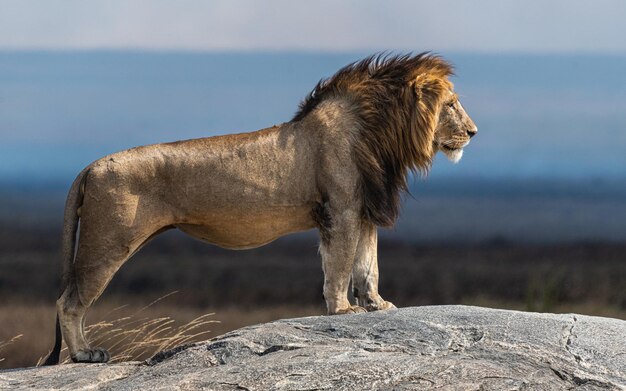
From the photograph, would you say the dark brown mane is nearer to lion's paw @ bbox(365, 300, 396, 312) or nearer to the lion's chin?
the lion's chin

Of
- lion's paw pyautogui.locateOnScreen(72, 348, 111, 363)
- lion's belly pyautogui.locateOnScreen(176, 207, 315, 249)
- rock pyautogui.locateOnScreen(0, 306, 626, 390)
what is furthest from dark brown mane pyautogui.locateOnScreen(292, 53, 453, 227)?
lion's paw pyautogui.locateOnScreen(72, 348, 111, 363)

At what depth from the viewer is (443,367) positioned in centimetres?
546

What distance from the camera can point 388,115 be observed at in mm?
6473

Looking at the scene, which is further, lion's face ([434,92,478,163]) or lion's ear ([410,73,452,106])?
lion's face ([434,92,478,163])

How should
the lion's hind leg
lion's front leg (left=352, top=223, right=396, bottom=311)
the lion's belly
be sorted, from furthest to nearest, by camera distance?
lion's front leg (left=352, top=223, right=396, bottom=311) < the lion's belly < the lion's hind leg

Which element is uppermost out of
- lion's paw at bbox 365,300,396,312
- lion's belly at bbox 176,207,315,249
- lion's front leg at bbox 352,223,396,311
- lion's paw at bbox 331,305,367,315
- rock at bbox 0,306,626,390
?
lion's belly at bbox 176,207,315,249

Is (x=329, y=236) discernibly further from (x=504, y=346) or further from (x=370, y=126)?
(x=504, y=346)

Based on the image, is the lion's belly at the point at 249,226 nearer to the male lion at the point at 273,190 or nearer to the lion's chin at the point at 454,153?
the male lion at the point at 273,190

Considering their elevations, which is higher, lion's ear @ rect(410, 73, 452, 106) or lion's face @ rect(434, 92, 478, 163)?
lion's ear @ rect(410, 73, 452, 106)

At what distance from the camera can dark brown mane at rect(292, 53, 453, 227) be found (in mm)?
6316

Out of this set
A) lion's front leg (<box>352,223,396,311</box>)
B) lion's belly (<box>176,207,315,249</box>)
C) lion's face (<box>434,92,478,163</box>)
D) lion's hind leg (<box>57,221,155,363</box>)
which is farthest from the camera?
lion's face (<box>434,92,478,163</box>)

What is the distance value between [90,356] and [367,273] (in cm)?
167

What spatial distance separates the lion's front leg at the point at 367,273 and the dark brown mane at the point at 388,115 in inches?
6.6

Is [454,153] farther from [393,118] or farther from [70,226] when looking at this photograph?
[70,226]
